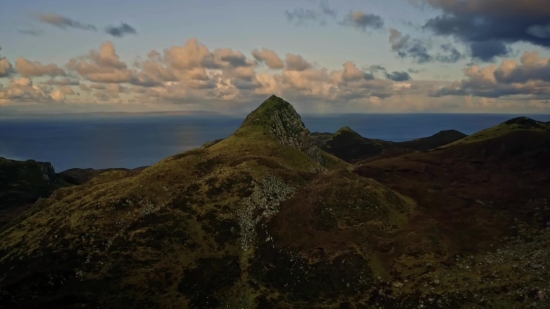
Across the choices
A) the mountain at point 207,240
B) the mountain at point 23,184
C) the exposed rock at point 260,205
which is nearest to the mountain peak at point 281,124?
the mountain at point 207,240

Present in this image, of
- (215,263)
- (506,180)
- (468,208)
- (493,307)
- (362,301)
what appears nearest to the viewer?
(493,307)

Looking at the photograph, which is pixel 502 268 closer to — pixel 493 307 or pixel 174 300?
pixel 493 307

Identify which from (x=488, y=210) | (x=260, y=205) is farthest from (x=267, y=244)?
(x=488, y=210)

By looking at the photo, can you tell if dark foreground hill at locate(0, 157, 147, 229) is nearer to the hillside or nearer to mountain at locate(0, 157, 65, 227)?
mountain at locate(0, 157, 65, 227)

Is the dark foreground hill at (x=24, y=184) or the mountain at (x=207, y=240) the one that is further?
the dark foreground hill at (x=24, y=184)

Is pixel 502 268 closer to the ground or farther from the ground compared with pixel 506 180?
closer to the ground

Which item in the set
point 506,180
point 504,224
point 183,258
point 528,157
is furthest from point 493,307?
point 528,157

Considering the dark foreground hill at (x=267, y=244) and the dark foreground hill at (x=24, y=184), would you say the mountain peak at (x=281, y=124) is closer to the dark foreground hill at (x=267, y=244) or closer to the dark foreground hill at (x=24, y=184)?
the dark foreground hill at (x=267, y=244)
